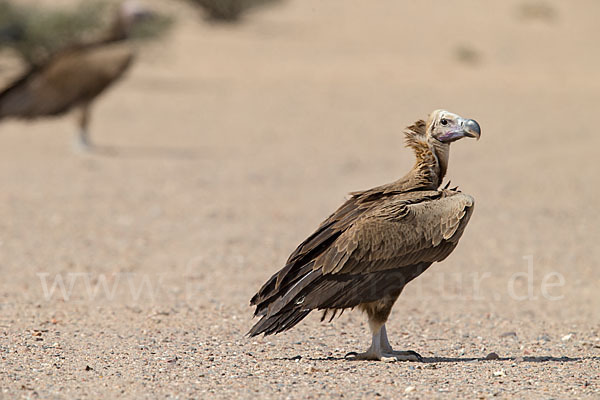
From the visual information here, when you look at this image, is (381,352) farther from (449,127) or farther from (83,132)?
(83,132)

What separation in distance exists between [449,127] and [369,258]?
106cm

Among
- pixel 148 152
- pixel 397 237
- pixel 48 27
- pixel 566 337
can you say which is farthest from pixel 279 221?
pixel 48 27

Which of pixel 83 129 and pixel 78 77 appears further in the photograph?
pixel 83 129

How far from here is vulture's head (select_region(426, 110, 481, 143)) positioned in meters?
6.08

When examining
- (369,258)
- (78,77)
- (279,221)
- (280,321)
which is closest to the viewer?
(280,321)

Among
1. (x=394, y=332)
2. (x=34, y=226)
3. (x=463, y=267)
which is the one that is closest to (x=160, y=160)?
(x=34, y=226)

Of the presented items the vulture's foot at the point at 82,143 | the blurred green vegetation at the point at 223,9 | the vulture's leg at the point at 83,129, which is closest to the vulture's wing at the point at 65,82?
the vulture's leg at the point at 83,129

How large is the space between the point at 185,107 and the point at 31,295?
38.8ft

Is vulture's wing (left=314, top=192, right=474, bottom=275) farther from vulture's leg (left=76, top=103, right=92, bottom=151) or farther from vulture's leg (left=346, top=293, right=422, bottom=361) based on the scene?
vulture's leg (left=76, top=103, right=92, bottom=151)

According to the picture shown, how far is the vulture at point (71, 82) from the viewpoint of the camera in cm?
1465

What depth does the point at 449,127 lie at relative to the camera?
619cm

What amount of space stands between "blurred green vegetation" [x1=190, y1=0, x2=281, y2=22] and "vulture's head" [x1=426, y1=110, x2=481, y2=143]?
23573 millimetres

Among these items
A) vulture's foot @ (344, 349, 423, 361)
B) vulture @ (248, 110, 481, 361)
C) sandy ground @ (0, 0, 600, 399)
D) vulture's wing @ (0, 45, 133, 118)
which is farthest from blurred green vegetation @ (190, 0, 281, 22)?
vulture's foot @ (344, 349, 423, 361)

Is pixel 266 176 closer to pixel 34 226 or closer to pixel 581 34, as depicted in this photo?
pixel 34 226
